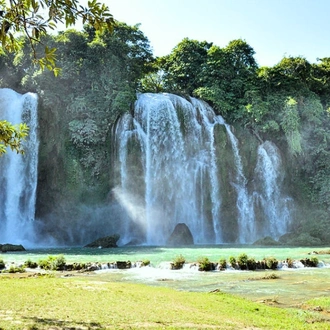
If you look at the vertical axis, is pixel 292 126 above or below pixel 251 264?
above

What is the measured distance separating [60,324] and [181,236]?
86.4ft

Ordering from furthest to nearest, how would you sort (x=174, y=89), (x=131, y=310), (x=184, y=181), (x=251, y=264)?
(x=174, y=89), (x=184, y=181), (x=251, y=264), (x=131, y=310)

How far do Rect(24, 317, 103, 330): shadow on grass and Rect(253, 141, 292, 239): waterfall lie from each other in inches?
1261

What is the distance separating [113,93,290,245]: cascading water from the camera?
117 feet

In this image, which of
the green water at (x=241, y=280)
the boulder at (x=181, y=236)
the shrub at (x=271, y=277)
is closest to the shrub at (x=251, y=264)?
the green water at (x=241, y=280)

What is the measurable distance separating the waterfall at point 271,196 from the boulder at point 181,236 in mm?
7736

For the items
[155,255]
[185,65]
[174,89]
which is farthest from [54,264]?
[185,65]

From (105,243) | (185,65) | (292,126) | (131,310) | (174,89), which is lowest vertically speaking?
(131,310)

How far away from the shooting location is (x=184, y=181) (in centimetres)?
3697

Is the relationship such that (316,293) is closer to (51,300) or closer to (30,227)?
(51,300)

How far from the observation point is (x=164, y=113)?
125 feet

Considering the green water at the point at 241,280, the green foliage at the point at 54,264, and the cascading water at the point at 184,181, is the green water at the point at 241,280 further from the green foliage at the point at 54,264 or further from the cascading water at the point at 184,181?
the cascading water at the point at 184,181

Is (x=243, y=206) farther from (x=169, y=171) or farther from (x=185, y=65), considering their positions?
(x=185, y=65)

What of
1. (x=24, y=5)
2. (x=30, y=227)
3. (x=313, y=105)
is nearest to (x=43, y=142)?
(x=30, y=227)
